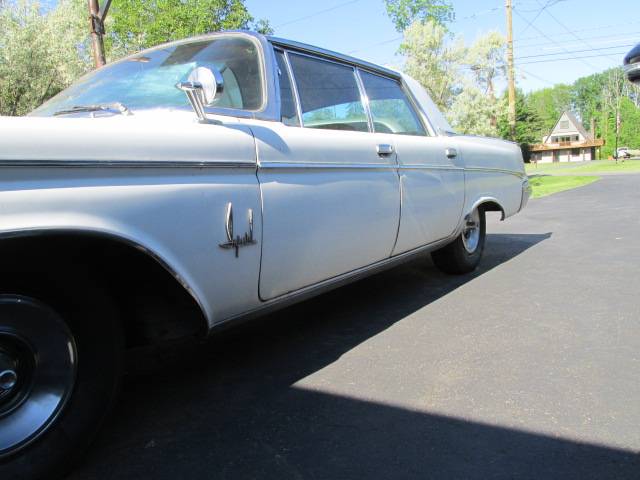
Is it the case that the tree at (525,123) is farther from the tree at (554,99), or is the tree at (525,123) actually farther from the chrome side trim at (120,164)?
the tree at (554,99)

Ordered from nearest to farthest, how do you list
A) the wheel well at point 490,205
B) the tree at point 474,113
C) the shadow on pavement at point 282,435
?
the shadow on pavement at point 282,435, the wheel well at point 490,205, the tree at point 474,113

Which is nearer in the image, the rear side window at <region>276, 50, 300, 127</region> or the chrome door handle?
the rear side window at <region>276, 50, 300, 127</region>

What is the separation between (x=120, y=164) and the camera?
190 centimetres

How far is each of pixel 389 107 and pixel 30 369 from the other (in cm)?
300

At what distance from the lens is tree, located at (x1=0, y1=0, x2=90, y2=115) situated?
16.6m

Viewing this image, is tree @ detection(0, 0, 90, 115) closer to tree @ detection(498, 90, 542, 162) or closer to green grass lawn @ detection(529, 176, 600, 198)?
green grass lawn @ detection(529, 176, 600, 198)

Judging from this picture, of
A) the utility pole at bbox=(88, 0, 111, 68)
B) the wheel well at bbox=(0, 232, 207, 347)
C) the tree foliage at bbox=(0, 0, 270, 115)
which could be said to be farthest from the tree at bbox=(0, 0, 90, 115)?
the wheel well at bbox=(0, 232, 207, 347)

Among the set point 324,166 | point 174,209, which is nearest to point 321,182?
point 324,166

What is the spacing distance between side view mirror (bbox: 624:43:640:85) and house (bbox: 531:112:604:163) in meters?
89.9

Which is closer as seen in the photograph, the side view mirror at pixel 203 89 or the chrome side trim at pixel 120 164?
the chrome side trim at pixel 120 164

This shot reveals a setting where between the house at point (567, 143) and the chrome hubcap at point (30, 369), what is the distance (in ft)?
299

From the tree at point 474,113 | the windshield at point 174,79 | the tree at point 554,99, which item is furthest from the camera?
the tree at point 554,99

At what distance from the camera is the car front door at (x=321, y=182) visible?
2518 millimetres

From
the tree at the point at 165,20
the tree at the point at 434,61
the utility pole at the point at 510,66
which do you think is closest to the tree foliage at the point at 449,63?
the tree at the point at 434,61
